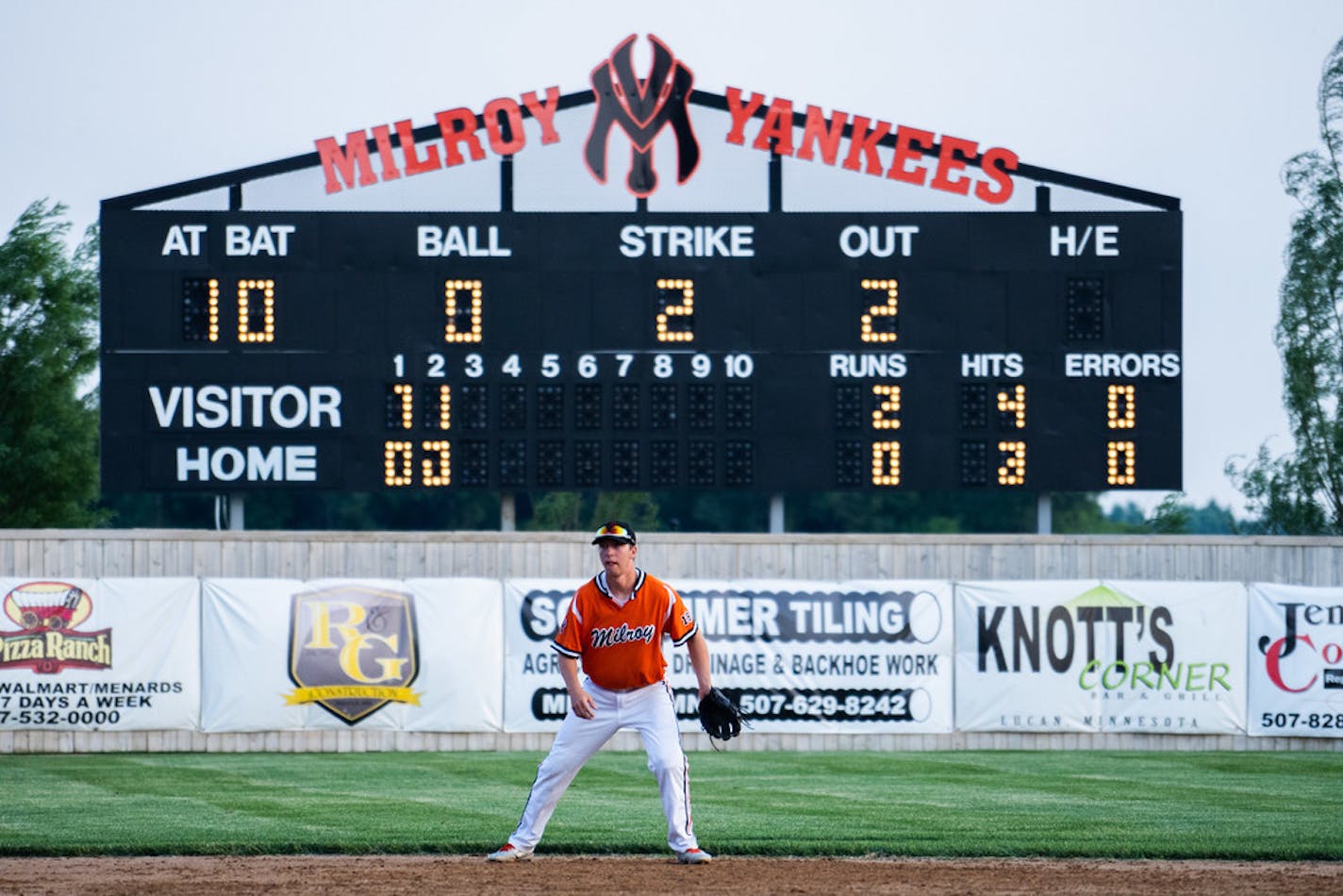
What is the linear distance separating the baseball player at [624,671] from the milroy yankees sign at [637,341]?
903 cm

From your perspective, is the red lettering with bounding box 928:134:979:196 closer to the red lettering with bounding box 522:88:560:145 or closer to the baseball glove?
the red lettering with bounding box 522:88:560:145

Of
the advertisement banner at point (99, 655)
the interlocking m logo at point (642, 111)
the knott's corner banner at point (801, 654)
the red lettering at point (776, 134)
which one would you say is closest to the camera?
the interlocking m logo at point (642, 111)

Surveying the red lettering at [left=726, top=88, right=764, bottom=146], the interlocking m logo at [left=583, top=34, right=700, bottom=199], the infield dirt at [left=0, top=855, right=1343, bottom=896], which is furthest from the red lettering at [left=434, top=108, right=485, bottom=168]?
the infield dirt at [left=0, top=855, right=1343, bottom=896]

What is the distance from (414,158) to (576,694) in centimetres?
1096

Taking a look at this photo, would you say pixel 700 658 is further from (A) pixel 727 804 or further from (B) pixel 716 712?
(A) pixel 727 804

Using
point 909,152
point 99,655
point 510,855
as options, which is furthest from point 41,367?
point 510,855

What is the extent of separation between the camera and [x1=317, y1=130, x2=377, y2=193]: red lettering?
64.9 feet

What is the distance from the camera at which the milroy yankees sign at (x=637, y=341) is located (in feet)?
63.4

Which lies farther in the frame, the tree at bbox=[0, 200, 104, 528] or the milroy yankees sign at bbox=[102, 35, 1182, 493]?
the tree at bbox=[0, 200, 104, 528]

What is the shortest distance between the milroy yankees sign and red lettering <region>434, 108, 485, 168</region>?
2.04 ft

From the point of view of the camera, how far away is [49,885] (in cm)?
984

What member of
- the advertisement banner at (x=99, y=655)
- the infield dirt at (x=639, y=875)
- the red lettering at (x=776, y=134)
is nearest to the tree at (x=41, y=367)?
the advertisement banner at (x=99, y=655)

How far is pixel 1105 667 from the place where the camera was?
20.3 m

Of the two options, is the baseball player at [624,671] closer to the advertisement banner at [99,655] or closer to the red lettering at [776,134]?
the red lettering at [776,134]
